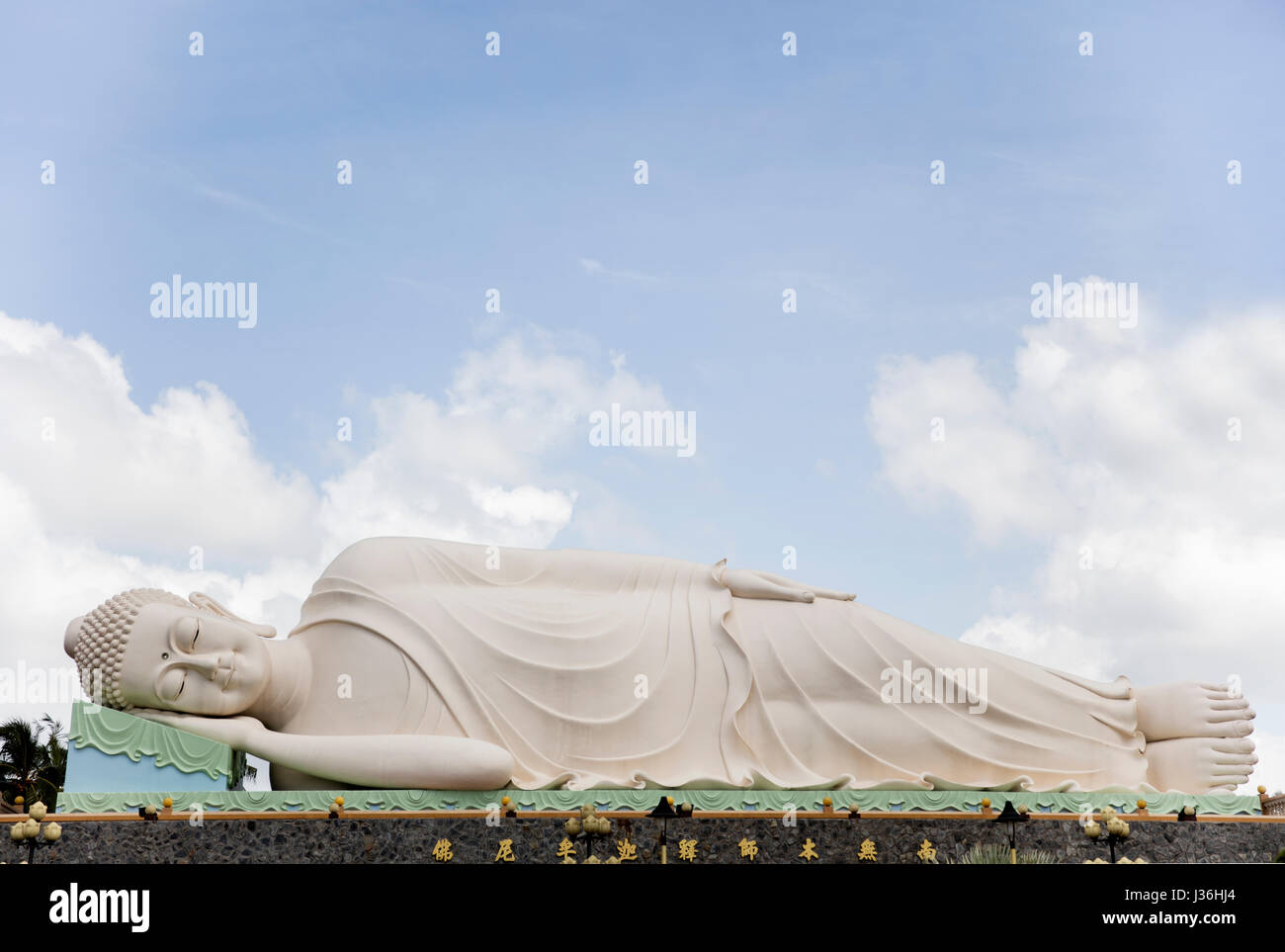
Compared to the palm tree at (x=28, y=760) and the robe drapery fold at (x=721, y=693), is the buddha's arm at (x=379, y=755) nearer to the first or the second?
the robe drapery fold at (x=721, y=693)

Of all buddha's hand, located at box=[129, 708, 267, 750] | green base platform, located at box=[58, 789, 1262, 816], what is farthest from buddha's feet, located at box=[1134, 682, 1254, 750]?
buddha's hand, located at box=[129, 708, 267, 750]

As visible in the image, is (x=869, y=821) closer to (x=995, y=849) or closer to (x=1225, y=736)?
(x=995, y=849)

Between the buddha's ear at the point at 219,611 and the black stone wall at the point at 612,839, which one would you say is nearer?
the black stone wall at the point at 612,839

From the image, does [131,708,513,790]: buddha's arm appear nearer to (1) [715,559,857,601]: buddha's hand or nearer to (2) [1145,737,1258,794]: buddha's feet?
(1) [715,559,857,601]: buddha's hand

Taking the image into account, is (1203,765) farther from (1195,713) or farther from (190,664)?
(190,664)

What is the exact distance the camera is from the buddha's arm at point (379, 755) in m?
7.24

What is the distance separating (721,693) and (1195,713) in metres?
2.78

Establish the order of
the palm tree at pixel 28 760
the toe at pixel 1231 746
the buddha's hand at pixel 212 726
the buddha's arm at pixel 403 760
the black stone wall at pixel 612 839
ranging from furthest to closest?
the palm tree at pixel 28 760
the toe at pixel 1231 746
the buddha's hand at pixel 212 726
the buddha's arm at pixel 403 760
the black stone wall at pixel 612 839

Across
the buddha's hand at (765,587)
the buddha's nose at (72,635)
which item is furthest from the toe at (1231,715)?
the buddha's nose at (72,635)

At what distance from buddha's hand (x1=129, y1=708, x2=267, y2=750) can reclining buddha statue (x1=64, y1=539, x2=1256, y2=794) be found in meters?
0.01

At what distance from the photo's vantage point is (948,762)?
7809 millimetres

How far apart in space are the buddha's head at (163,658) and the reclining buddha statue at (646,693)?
0.04 ft

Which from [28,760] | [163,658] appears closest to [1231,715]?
[163,658]
